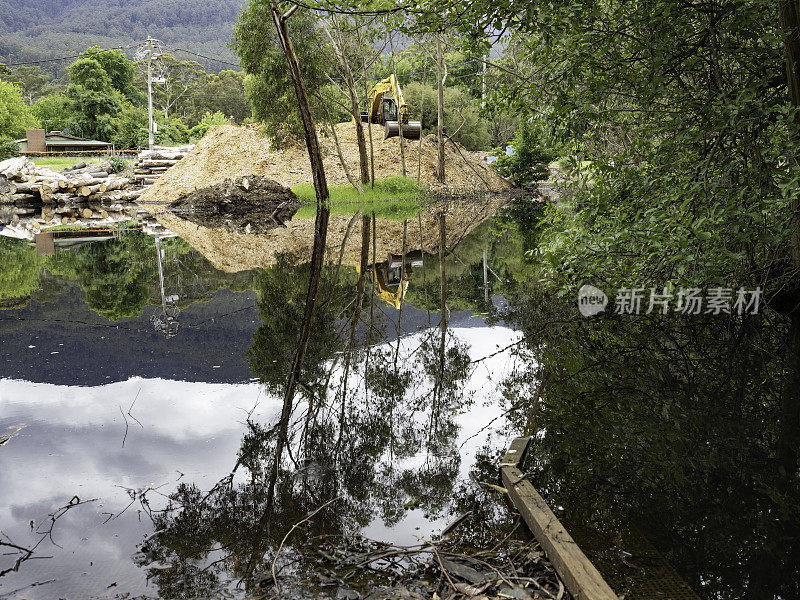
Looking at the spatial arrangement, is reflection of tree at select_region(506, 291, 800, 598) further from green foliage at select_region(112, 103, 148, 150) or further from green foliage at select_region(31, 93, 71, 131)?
green foliage at select_region(31, 93, 71, 131)

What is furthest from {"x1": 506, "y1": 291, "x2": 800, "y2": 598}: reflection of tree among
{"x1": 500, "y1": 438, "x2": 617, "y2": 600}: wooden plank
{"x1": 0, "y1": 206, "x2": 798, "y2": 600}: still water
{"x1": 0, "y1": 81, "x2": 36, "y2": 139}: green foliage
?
{"x1": 0, "y1": 81, "x2": 36, "y2": 139}: green foliage

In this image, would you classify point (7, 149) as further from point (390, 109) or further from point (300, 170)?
point (390, 109)

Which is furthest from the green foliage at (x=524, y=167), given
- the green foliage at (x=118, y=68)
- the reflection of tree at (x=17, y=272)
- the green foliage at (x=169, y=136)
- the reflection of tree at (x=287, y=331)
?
the green foliage at (x=118, y=68)

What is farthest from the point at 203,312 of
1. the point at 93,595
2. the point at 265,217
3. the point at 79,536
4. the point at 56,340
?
the point at 265,217

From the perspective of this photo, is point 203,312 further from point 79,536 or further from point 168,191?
point 168,191

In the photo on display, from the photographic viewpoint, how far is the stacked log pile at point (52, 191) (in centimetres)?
3139

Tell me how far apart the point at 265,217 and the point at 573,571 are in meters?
22.7

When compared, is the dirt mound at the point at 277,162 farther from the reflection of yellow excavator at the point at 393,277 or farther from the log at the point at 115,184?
the reflection of yellow excavator at the point at 393,277

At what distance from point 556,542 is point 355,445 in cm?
176

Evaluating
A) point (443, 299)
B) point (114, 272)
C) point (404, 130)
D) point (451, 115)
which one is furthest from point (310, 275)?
point (451, 115)

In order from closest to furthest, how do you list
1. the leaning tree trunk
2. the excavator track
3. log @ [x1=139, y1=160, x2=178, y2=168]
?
the leaning tree trunk
the excavator track
log @ [x1=139, y1=160, x2=178, y2=168]

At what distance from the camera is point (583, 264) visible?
7.40 metres

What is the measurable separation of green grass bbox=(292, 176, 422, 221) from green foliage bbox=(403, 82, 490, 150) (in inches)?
623

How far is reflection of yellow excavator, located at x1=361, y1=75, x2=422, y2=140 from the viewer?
32.9 m
